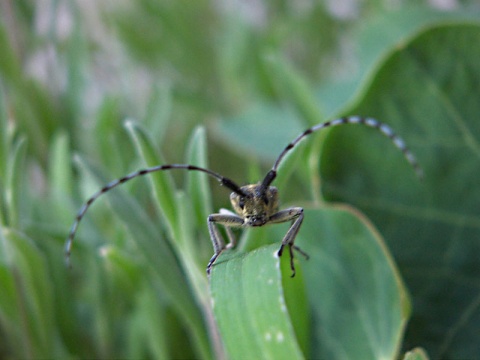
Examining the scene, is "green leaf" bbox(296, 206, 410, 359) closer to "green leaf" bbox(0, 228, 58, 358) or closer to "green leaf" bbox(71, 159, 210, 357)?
"green leaf" bbox(71, 159, 210, 357)

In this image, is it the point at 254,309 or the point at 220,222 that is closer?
the point at 254,309

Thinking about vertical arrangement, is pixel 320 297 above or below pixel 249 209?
below

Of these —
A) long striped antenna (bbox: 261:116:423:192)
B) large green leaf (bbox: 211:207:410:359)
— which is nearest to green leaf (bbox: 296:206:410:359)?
large green leaf (bbox: 211:207:410:359)

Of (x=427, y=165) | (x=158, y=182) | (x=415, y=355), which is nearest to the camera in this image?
(x=415, y=355)

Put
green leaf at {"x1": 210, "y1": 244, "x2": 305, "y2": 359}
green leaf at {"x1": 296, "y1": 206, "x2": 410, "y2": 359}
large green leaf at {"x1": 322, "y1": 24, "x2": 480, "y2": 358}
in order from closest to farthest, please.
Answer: green leaf at {"x1": 210, "y1": 244, "x2": 305, "y2": 359} → green leaf at {"x1": 296, "y1": 206, "x2": 410, "y2": 359} → large green leaf at {"x1": 322, "y1": 24, "x2": 480, "y2": 358}

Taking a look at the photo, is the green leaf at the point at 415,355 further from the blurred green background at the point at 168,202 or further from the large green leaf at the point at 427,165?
the large green leaf at the point at 427,165

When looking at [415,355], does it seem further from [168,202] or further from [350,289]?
[168,202]

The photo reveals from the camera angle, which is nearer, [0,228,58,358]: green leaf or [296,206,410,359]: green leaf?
[296,206,410,359]: green leaf

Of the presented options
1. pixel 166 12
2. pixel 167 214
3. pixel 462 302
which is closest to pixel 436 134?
pixel 462 302

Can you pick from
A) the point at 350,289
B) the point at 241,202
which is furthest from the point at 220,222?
the point at 350,289
